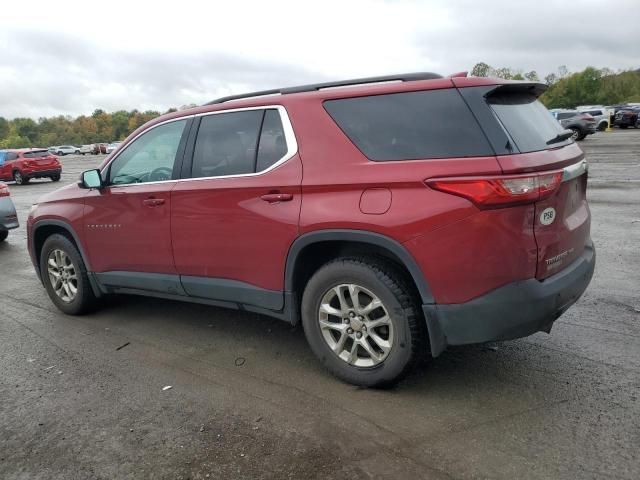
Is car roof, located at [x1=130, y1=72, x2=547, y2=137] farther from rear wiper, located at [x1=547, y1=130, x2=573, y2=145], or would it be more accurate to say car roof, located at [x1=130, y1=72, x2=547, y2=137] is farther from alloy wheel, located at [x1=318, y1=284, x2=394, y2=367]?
alloy wheel, located at [x1=318, y1=284, x2=394, y2=367]

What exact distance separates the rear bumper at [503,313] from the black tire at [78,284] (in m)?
3.41

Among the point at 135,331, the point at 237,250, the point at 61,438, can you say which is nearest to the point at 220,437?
the point at 61,438

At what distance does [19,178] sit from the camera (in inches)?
955

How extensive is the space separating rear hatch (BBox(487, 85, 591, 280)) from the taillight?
45mm

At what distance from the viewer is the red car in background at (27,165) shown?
24.0 metres

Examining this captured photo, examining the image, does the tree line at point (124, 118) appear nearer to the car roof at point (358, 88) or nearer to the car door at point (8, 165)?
the car door at point (8, 165)

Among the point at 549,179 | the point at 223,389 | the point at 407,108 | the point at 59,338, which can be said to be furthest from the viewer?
the point at 59,338

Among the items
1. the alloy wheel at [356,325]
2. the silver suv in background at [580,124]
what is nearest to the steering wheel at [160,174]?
the alloy wheel at [356,325]

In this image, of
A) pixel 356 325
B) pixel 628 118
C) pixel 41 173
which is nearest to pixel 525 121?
pixel 356 325

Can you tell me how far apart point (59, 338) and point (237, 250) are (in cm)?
198

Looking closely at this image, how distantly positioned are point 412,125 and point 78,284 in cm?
356

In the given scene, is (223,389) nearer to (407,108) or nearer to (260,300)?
(260,300)

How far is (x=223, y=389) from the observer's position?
140 inches

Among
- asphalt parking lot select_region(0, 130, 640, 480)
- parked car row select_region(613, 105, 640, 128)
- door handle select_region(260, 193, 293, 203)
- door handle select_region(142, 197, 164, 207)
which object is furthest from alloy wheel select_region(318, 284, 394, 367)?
parked car row select_region(613, 105, 640, 128)
